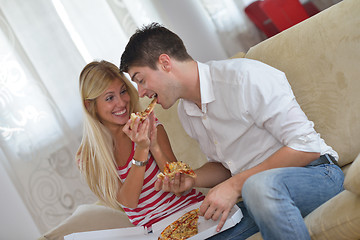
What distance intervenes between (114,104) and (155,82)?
0.33m

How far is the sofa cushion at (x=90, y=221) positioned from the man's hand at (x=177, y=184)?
531 millimetres

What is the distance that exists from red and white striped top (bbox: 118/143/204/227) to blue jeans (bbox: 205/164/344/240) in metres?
0.36

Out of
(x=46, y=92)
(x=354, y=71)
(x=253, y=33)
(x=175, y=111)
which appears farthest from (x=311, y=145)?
(x=46, y=92)

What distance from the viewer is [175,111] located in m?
2.35

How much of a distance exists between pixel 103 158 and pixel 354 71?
1.13 m

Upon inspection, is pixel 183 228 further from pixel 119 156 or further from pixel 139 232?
pixel 119 156

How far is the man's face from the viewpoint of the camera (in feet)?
6.09

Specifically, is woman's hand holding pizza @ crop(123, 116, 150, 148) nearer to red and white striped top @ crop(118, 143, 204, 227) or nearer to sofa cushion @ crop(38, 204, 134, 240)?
red and white striped top @ crop(118, 143, 204, 227)

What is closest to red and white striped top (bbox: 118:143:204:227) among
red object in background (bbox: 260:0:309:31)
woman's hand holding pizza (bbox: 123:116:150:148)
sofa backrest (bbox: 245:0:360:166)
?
woman's hand holding pizza (bbox: 123:116:150:148)

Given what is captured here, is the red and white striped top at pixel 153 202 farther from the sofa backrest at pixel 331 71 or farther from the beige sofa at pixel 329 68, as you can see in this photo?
the sofa backrest at pixel 331 71

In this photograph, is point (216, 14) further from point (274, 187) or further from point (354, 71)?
point (274, 187)

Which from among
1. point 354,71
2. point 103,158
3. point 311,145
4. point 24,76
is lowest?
point 311,145

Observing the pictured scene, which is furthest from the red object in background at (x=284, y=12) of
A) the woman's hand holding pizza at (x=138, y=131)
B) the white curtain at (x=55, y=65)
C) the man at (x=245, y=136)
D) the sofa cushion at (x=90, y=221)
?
the sofa cushion at (x=90, y=221)

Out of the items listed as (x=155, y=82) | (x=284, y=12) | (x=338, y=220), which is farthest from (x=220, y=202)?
(x=284, y=12)
